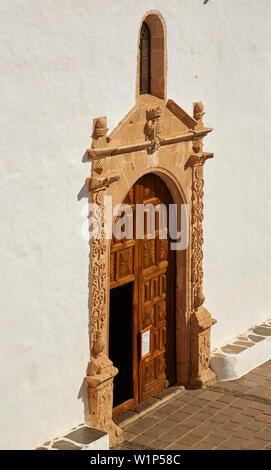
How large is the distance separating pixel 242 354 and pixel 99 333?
325 centimetres

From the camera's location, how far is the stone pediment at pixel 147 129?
9.62 metres

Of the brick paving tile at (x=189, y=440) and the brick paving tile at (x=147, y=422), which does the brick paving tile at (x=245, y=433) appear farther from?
the brick paving tile at (x=147, y=422)

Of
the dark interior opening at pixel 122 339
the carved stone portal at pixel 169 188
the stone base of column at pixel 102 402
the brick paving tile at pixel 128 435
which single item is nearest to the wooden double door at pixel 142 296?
the dark interior opening at pixel 122 339

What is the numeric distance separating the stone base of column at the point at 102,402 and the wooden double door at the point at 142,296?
2.14 ft

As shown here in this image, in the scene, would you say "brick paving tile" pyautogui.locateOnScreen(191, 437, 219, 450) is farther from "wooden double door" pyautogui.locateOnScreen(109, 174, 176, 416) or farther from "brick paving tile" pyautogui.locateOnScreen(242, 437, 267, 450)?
"wooden double door" pyautogui.locateOnScreen(109, 174, 176, 416)

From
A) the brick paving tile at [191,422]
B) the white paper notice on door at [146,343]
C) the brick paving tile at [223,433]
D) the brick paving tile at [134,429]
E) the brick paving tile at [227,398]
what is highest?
the white paper notice on door at [146,343]

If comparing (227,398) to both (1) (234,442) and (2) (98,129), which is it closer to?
(1) (234,442)

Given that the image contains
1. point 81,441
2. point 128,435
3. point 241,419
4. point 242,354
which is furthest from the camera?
point 242,354

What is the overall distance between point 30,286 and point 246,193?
16.7 ft

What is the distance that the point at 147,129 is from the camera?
10484mm

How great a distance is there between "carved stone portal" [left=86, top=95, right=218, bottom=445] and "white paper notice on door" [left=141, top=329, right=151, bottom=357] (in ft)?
2.38

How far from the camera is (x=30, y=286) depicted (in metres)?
8.90

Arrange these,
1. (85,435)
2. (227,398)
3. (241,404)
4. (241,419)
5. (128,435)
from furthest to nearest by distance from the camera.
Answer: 1. (227,398)
2. (241,404)
3. (241,419)
4. (128,435)
5. (85,435)

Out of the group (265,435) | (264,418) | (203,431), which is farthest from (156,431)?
(264,418)
